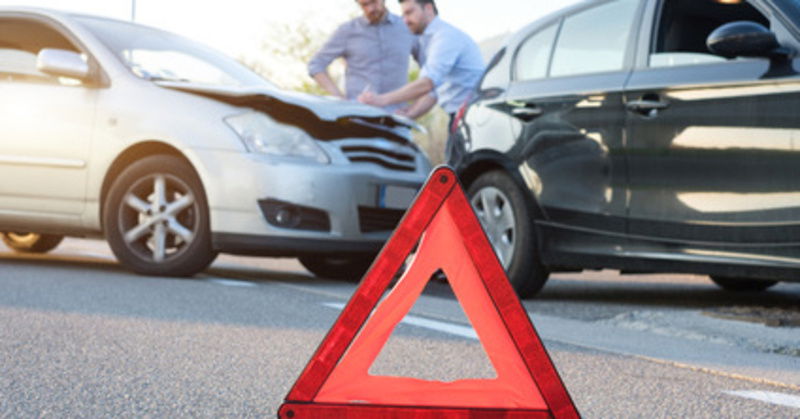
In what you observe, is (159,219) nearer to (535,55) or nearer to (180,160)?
(180,160)

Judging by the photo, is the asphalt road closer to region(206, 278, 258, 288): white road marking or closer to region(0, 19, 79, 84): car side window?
region(206, 278, 258, 288): white road marking

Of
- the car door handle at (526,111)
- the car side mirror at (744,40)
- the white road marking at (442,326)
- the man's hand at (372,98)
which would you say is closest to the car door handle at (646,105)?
the car side mirror at (744,40)

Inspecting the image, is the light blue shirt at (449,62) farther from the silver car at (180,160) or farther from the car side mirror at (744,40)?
the car side mirror at (744,40)

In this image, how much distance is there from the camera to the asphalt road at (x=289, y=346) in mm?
3820

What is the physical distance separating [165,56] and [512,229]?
117 inches

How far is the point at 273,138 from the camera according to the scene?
7766mm

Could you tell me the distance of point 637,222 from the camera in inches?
248

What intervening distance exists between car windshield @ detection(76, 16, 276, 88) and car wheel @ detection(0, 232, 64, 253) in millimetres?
2122

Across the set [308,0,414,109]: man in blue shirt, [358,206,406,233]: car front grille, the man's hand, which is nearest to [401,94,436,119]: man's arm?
[308,0,414,109]: man in blue shirt

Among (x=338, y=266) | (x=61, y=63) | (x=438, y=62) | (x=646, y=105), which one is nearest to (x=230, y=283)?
(x=338, y=266)

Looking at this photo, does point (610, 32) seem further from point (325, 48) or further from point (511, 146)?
point (325, 48)

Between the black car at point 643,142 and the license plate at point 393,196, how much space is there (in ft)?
1.92

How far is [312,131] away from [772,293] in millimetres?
2945

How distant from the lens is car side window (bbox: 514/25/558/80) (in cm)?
720
